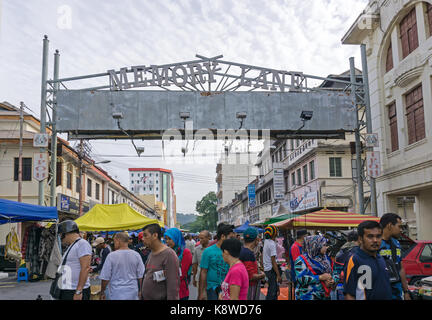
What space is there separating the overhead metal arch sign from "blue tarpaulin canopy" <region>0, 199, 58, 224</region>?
5646 millimetres

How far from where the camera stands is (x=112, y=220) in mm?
15789

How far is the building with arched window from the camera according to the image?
16016 mm

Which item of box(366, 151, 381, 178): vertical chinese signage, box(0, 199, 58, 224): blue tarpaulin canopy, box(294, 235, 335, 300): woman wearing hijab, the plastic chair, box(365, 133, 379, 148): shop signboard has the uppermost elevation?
box(365, 133, 379, 148): shop signboard

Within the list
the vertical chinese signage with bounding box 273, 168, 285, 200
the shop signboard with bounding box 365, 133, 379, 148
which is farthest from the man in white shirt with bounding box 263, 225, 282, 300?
the vertical chinese signage with bounding box 273, 168, 285, 200

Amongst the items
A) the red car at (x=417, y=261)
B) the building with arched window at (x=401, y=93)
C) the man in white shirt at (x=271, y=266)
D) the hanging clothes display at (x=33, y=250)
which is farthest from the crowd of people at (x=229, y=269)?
the hanging clothes display at (x=33, y=250)

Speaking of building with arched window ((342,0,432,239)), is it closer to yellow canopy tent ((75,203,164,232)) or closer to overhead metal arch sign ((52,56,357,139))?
overhead metal arch sign ((52,56,357,139))

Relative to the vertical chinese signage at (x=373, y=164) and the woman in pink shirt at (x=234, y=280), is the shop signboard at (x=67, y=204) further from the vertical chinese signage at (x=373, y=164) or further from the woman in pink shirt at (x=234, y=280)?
the woman in pink shirt at (x=234, y=280)

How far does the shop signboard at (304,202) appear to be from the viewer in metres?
32.6

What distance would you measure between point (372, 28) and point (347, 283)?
59.2 ft

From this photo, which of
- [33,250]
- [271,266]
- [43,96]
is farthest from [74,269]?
[43,96]

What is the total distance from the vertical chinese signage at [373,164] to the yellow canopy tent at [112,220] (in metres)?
9.27
